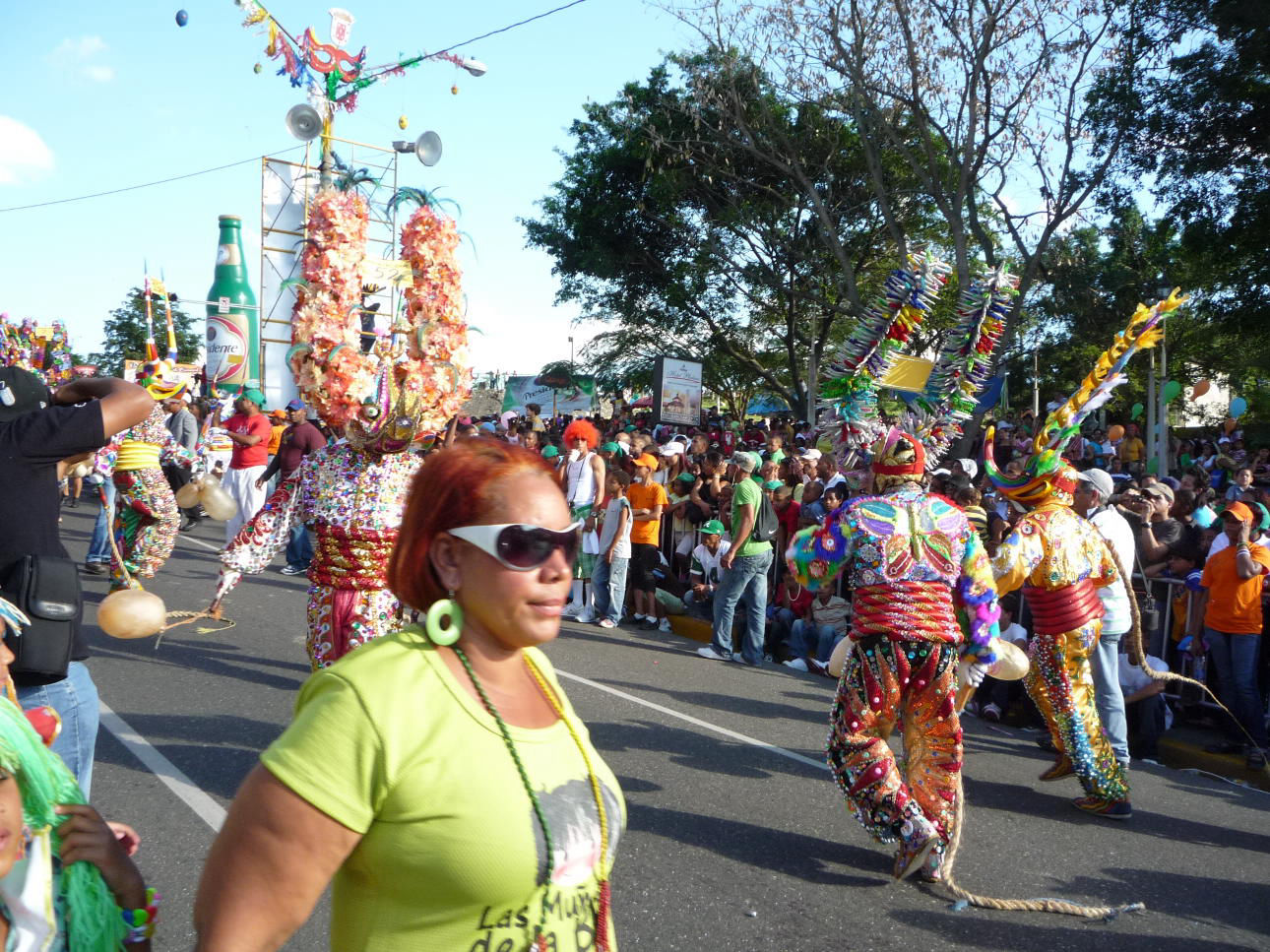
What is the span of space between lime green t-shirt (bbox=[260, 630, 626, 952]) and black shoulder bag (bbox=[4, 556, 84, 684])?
1.35 m

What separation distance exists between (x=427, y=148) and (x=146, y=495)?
406 centimetres

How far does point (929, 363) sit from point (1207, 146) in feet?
36.9

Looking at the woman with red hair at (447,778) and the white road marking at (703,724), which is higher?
the woman with red hair at (447,778)

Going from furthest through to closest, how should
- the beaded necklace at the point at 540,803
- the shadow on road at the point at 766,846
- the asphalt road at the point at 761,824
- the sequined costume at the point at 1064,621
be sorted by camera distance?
the sequined costume at the point at 1064,621, the shadow on road at the point at 766,846, the asphalt road at the point at 761,824, the beaded necklace at the point at 540,803

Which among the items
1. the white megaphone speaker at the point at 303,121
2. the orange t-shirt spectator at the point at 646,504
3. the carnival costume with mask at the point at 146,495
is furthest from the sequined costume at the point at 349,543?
the white megaphone speaker at the point at 303,121

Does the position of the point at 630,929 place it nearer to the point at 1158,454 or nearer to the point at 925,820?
the point at 925,820

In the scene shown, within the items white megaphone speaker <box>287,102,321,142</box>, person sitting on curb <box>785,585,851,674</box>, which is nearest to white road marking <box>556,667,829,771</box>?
person sitting on curb <box>785,585,851,674</box>

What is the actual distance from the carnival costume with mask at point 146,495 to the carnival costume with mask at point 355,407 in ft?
14.4

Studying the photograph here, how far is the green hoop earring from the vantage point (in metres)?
1.79

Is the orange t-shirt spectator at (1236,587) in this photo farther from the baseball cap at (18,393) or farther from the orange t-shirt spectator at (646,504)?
the baseball cap at (18,393)

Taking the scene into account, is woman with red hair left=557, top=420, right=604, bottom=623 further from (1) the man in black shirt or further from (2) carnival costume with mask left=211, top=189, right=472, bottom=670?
(1) the man in black shirt

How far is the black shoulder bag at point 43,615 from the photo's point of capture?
267cm

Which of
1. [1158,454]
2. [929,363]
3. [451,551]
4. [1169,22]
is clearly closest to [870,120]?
[1169,22]

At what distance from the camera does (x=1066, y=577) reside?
5453 millimetres
